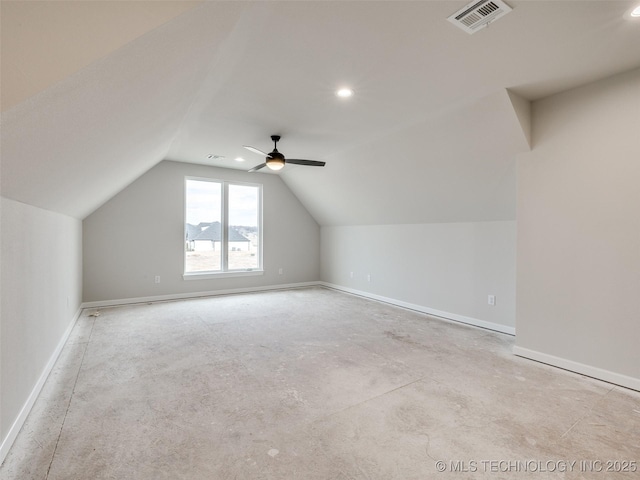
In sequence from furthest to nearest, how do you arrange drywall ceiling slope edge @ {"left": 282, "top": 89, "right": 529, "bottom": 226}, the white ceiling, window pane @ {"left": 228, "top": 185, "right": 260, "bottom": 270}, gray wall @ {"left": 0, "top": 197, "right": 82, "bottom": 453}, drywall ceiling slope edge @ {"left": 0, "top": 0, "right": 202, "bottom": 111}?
window pane @ {"left": 228, "top": 185, "right": 260, "bottom": 270} < drywall ceiling slope edge @ {"left": 282, "top": 89, "right": 529, "bottom": 226} < gray wall @ {"left": 0, "top": 197, "right": 82, "bottom": 453} < the white ceiling < drywall ceiling slope edge @ {"left": 0, "top": 0, "right": 202, "bottom": 111}

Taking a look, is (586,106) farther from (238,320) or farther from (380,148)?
(238,320)

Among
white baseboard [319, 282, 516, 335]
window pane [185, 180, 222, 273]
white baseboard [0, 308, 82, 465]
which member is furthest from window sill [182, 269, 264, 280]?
white baseboard [0, 308, 82, 465]

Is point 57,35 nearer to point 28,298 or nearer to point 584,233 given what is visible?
point 28,298

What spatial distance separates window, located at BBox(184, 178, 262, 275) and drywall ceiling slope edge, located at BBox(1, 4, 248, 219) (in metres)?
3.45

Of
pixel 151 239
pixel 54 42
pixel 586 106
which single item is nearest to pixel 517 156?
pixel 586 106

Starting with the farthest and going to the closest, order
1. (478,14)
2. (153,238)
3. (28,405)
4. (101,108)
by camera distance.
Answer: (153,238) → (28,405) → (478,14) → (101,108)

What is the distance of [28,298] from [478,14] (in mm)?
3546

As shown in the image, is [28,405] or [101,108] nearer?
[101,108]

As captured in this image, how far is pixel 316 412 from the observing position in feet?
7.41

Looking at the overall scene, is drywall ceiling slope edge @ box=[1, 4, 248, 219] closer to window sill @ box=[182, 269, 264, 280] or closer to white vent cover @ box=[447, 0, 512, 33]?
white vent cover @ box=[447, 0, 512, 33]

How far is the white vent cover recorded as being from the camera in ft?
5.90

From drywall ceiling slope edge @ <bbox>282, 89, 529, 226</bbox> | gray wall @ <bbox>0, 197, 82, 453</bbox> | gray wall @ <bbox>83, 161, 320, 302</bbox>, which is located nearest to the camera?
gray wall @ <bbox>0, 197, 82, 453</bbox>

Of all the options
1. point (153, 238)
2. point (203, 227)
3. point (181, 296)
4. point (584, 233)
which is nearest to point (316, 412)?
point (584, 233)

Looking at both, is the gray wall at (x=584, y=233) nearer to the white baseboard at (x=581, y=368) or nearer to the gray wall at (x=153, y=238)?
the white baseboard at (x=581, y=368)
